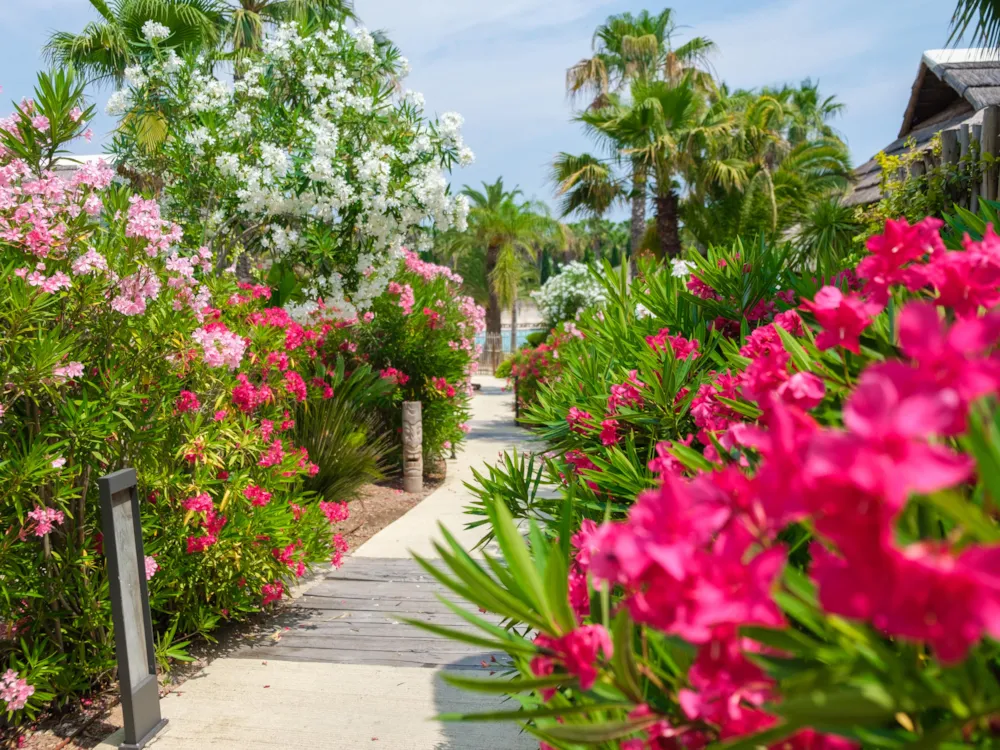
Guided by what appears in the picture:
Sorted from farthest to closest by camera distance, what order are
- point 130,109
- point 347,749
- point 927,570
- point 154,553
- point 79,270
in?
point 130,109 < point 154,553 < point 347,749 < point 79,270 < point 927,570

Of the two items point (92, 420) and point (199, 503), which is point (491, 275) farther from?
point (92, 420)

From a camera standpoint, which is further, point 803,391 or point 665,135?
point 665,135

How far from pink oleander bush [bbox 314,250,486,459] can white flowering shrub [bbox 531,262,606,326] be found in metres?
8.46

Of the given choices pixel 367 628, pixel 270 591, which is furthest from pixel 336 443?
pixel 270 591

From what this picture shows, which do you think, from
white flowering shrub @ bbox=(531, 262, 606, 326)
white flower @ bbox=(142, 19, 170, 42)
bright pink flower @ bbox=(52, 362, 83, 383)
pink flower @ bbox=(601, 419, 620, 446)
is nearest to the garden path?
pink flower @ bbox=(601, 419, 620, 446)

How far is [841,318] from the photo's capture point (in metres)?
1.01

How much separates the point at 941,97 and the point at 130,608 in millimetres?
11492

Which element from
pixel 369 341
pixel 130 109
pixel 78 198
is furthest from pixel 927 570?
pixel 369 341

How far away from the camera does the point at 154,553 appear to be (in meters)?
3.96

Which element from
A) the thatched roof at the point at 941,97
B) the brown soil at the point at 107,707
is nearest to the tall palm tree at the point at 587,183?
the thatched roof at the point at 941,97

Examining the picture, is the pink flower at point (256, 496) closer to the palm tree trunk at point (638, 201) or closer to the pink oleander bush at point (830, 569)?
the pink oleander bush at point (830, 569)

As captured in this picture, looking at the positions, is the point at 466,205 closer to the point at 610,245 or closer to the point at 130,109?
the point at 130,109

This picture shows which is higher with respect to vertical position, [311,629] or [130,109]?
[130,109]

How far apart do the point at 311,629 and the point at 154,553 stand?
1.39 m
